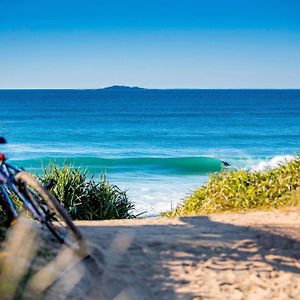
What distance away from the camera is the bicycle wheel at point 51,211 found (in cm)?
615

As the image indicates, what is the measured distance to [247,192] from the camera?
1163 cm

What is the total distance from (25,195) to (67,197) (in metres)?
6.89

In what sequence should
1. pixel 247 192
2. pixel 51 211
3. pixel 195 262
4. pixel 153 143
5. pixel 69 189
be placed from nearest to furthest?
pixel 51 211, pixel 195 262, pixel 247 192, pixel 69 189, pixel 153 143

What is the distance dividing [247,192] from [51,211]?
5.71m

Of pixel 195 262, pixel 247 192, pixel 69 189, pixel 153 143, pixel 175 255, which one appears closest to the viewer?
pixel 195 262

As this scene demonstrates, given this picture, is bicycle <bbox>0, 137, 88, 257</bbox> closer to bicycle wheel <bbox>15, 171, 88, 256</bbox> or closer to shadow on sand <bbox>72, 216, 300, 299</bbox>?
bicycle wheel <bbox>15, 171, 88, 256</bbox>

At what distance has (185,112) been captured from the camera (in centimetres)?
9394

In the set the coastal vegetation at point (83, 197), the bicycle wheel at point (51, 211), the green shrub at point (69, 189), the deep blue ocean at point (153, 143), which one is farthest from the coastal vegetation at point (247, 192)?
the bicycle wheel at point (51, 211)

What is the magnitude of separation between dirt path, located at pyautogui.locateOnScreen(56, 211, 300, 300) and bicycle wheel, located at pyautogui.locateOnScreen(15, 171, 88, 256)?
274mm

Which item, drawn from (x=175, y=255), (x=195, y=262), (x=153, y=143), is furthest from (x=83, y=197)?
(x=153, y=143)

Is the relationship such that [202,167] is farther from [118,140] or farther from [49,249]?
[49,249]

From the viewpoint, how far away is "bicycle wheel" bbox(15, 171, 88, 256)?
6.15 m

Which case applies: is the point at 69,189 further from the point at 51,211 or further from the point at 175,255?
the point at 51,211

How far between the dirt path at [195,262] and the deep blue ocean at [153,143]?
643 cm
